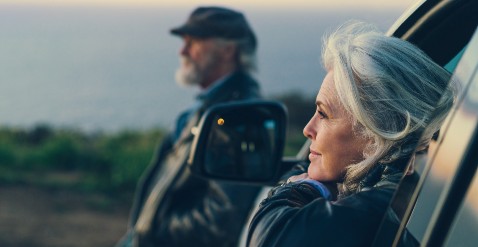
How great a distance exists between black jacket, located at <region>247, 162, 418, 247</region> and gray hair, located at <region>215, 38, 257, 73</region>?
312cm

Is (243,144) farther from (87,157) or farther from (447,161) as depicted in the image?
(87,157)

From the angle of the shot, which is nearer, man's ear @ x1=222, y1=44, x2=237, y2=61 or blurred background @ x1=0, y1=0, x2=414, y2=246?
man's ear @ x1=222, y1=44, x2=237, y2=61

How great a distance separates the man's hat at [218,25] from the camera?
4691 mm

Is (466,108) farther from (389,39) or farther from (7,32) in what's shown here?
(7,32)

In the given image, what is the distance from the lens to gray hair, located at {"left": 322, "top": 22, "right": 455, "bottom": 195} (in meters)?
1.53

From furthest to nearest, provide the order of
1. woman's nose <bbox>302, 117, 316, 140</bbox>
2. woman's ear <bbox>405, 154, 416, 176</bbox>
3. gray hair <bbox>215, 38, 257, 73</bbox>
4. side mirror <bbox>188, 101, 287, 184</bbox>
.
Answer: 1. gray hair <bbox>215, 38, 257, 73</bbox>
2. side mirror <bbox>188, 101, 287, 184</bbox>
3. woman's nose <bbox>302, 117, 316, 140</bbox>
4. woman's ear <bbox>405, 154, 416, 176</bbox>

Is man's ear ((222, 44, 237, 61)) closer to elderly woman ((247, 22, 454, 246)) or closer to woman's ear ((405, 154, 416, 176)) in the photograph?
elderly woman ((247, 22, 454, 246))

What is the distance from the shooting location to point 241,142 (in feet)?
10.1

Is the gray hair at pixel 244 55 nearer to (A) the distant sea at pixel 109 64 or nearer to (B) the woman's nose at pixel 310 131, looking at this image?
(A) the distant sea at pixel 109 64

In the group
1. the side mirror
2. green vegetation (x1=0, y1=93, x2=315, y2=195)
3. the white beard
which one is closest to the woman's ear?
the side mirror

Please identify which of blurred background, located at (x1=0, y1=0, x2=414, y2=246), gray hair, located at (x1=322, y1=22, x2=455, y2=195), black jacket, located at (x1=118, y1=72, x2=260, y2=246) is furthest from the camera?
blurred background, located at (x1=0, y1=0, x2=414, y2=246)

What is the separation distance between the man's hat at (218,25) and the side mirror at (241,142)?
66.6 inches

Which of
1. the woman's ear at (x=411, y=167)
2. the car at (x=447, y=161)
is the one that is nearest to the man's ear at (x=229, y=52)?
the car at (x=447, y=161)

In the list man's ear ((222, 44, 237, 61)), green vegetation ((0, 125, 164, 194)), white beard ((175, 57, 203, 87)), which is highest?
man's ear ((222, 44, 237, 61))
